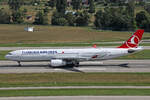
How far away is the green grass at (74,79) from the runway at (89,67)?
137 inches

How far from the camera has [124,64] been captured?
52.3m

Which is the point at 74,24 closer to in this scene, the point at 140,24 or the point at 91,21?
the point at 91,21

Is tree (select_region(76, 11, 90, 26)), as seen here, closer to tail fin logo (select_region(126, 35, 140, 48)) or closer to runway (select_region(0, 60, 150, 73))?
runway (select_region(0, 60, 150, 73))

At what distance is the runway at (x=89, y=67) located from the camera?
47.4 m

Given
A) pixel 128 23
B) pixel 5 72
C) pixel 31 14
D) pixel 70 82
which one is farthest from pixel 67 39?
pixel 31 14

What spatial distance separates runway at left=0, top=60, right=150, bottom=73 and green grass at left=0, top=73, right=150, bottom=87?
347cm

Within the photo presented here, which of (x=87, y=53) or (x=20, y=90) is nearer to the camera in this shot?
(x=20, y=90)

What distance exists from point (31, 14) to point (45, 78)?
139 meters

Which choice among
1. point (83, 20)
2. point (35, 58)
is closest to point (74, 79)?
point (35, 58)

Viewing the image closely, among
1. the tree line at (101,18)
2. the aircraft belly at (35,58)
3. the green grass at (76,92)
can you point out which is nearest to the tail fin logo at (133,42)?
the aircraft belly at (35,58)

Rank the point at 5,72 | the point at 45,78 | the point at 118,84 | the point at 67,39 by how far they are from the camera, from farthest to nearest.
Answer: the point at 67,39
the point at 5,72
the point at 45,78
the point at 118,84

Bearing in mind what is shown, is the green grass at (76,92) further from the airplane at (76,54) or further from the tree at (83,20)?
the tree at (83,20)

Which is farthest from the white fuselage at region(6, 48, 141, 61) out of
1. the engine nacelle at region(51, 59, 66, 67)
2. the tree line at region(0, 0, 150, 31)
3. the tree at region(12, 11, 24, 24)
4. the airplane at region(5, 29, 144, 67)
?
the tree at region(12, 11, 24, 24)

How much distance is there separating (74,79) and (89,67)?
9.95 metres
